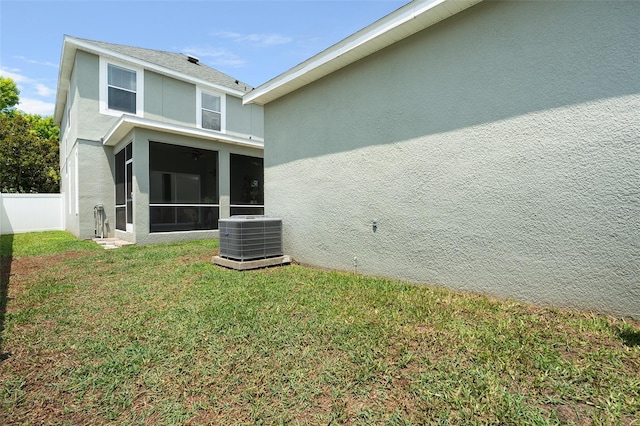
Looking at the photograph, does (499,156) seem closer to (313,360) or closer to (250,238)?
(313,360)

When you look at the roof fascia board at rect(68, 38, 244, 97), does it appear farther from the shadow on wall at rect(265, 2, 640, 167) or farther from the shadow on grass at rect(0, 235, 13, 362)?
the shadow on wall at rect(265, 2, 640, 167)

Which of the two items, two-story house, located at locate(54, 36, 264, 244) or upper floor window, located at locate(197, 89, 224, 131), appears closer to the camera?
two-story house, located at locate(54, 36, 264, 244)

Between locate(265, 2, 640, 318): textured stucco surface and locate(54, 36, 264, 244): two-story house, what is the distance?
6105mm

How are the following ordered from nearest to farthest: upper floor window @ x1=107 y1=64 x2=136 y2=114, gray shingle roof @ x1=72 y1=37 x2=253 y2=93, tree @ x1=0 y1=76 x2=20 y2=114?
upper floor window @ x1=107 y1=64 x2=136 y2=114
gray shingle roof @ x1=72 y1=37 x2=253 y2=93
tree @ x1=0 y1=76 x2=20 y2=114

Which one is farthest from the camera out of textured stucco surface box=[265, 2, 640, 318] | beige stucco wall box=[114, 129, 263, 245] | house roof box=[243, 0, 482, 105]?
beige stucco wall box=[114, 129, 263, 245]

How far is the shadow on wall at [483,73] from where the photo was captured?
282cm

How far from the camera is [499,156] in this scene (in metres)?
3.48

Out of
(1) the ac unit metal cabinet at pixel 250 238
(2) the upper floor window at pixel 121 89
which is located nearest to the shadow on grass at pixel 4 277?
(1) the ac unit metal cabinet at pixel 250 238

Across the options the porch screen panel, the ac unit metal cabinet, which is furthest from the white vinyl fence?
the ac unit metal cabinet

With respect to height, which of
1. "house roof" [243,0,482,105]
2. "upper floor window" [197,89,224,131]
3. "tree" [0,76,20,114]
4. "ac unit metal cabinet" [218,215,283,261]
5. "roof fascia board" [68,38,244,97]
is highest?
"tree" [0,76,20,114]

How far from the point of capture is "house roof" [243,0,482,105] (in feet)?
12.3

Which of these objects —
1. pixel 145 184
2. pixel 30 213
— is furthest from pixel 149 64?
pixel 30 213

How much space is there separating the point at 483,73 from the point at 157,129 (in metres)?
8.57

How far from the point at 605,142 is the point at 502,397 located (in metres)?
2.62
